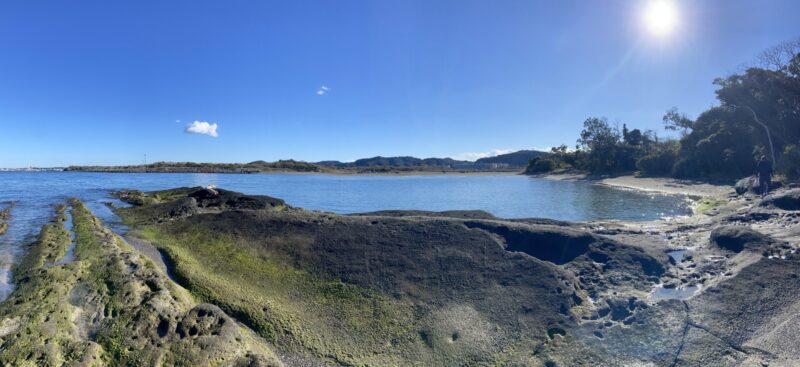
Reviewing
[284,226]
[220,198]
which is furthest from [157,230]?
→ [220,198]

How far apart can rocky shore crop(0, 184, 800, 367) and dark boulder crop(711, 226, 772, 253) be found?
0.16ft

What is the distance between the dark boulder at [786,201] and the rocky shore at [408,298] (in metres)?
6.22

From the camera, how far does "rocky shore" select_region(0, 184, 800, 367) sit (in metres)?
Answer: 7.56

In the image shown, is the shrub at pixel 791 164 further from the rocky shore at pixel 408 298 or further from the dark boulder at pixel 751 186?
the rocky shore at pixel 408 298

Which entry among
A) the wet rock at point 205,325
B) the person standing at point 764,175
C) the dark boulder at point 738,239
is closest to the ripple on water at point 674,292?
the dark boulder at point 738,239

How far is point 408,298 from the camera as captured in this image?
999cm

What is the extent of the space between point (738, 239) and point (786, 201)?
9.73m

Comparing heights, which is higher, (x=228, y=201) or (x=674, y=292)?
(x=228, y=201)

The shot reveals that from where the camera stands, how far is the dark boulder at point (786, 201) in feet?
58.6

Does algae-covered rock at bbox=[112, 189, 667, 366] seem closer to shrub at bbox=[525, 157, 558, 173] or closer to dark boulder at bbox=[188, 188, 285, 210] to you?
dark boulder at bbox=[188, 188, 285, 210]

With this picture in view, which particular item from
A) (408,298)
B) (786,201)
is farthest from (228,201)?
(786,201)

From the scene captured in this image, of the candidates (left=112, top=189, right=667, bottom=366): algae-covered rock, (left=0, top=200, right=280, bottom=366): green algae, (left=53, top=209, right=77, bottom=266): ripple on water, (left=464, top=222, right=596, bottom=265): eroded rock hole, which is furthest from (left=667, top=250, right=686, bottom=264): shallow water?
(left=53, top=209, right=77, bottom=266): ripple on water

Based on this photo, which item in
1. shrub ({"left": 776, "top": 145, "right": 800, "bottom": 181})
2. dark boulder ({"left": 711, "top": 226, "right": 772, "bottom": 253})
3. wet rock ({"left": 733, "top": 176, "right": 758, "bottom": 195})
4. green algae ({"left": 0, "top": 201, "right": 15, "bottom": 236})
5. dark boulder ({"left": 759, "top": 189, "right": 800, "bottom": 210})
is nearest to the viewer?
dark boulder ({"left": 711, "top": 226, "right": 772, "bottom": 253})

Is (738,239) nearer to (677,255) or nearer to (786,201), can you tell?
(677,255)
